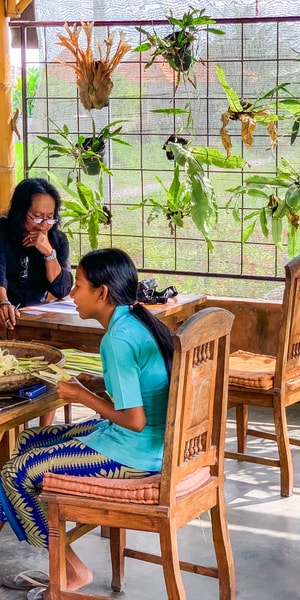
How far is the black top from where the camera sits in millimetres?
4844

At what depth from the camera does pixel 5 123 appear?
19.8 feet

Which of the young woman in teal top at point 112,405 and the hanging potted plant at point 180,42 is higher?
the hanging potted plant at point 180,42

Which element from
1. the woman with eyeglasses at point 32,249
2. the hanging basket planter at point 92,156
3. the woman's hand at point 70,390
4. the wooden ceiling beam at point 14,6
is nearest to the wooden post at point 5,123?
the wooden ceiling beam at point 14,6

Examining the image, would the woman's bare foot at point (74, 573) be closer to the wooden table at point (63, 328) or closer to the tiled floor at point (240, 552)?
the tiled floor at point (240, 552)

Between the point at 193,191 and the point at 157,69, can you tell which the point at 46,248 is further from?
the point at 157,69

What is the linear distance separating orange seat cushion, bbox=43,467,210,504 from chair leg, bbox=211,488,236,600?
20cm

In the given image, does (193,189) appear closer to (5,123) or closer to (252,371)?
(5,123)

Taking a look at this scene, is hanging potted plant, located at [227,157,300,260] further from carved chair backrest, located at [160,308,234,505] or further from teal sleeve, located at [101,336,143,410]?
teal sleeve, located at [101,336,143,410]

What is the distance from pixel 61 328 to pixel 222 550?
148 centimetres

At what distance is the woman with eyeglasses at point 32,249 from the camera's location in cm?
472

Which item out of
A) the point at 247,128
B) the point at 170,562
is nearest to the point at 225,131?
the point at 247,128

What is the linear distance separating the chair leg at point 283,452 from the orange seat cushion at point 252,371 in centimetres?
10

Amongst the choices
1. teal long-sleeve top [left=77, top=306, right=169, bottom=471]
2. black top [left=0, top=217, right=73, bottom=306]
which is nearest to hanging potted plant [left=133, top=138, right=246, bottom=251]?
black top [left=0, top=217, right=73, bottom=306]

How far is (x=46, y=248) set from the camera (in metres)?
4.77
